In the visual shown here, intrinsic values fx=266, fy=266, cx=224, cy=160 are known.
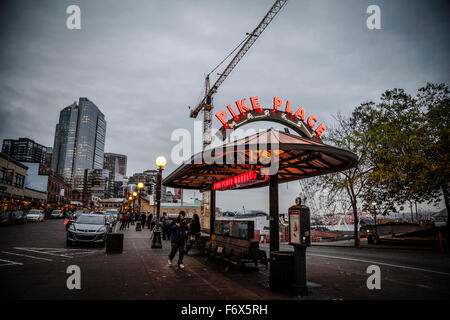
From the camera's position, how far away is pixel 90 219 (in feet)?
49.8

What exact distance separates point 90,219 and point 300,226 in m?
13.1

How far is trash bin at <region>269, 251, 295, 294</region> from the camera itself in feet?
20.4

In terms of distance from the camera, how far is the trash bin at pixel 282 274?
6.21 meters

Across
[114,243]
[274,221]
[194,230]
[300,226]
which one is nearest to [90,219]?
[114,243]

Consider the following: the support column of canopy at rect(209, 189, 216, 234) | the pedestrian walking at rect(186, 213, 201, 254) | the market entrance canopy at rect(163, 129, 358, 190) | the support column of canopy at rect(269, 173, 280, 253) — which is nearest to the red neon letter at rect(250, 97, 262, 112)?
the market entrance canopy at rect(163, 129, 358, 190)

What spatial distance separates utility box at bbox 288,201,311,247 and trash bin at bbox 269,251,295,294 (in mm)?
437

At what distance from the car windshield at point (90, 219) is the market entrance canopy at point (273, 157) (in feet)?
20.4

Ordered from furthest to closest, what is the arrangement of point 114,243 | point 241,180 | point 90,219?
1. point 90,219
2. point 114,243
3. point 241,180

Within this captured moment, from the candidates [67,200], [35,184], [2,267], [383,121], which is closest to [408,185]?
[383,121]

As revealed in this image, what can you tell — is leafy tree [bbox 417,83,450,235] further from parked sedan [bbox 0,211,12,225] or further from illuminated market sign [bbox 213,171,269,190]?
parked sedan [bbox 0,211,12,225]

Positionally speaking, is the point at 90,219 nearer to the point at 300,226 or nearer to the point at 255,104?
the point at 255,104

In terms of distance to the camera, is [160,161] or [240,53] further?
[240,53]
